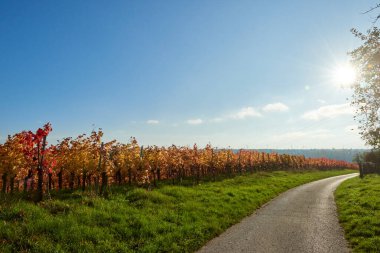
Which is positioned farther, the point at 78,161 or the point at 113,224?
the point at 78,161

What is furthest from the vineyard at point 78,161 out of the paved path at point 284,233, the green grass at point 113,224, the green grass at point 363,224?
the green grass at point 363,224

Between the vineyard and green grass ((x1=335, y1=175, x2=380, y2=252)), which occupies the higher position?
the vineyard

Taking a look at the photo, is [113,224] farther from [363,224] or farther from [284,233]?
[363,224]

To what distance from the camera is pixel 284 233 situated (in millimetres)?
14242

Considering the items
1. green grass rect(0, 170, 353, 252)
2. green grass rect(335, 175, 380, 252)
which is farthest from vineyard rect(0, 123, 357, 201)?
green grass rect(335, 175, 380, 252)

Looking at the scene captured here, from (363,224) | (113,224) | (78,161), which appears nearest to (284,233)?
(363,224)

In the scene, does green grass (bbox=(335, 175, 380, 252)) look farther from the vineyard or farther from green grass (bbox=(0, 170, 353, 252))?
the vineyard

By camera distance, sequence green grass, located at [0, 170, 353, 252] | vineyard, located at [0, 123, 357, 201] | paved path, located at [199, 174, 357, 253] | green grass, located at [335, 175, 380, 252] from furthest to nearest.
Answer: vineyard, located at [0, 123, 357, 201] < paved path, located at [199, 174, 357, 253] < green grass, located at [335, 175, 380, 252] < green grass, located at [0, 170, 353, 252]

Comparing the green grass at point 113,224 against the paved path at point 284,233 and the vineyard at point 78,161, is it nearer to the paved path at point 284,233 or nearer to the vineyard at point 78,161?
the paved path at point 284,233

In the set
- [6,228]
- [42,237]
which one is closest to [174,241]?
[42,237]

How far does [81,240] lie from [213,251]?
5270 millimetres

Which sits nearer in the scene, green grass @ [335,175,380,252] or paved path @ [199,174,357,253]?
green grass @ [335,175,380,252]

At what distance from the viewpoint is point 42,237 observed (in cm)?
1066

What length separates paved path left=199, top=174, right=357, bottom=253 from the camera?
1209 cm
